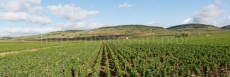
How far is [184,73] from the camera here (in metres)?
14.7

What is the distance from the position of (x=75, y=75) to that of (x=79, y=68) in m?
1.31

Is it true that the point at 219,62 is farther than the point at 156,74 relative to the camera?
Yes

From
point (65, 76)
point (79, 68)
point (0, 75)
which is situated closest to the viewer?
point (65, 76)

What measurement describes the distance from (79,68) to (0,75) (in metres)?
8.83

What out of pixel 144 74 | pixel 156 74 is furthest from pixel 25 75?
pixel 156 74

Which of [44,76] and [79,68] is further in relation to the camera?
[79,68]

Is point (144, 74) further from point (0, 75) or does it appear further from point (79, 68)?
point (0, 75)

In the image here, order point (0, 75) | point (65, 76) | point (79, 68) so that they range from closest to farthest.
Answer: point (65, 76)
point (0, 75)
point (79, 68)

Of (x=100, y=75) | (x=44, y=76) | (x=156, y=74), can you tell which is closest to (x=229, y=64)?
(x=156, y=74)

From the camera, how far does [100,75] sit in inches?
660

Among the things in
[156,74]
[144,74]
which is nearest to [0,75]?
[144,74]

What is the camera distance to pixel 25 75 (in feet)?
49.2

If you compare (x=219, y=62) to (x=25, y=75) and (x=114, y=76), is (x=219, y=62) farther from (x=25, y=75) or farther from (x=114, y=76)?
(x=25, y=75)

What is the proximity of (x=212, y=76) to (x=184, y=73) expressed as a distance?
9.63 ft
